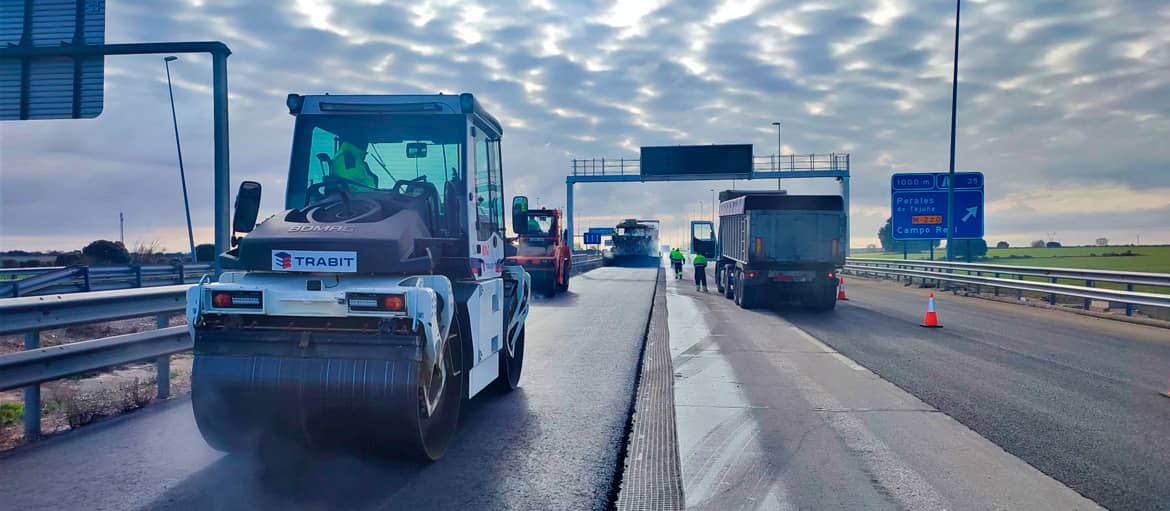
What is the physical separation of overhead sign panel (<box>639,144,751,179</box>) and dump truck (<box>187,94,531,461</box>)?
Result: 37.8 m

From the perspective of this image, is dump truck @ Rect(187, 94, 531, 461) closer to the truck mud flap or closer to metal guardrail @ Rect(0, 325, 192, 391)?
the truck mud flap

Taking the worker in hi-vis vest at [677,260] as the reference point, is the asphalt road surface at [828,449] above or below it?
below

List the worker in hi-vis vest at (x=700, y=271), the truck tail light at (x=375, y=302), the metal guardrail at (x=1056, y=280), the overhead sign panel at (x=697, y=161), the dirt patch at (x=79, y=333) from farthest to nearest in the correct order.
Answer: the overhead sign panel at (x=697, y=161)
the worker in hi-vis vest at (x=700, y=271)
the metal guardrail at (x=1056, y=280)
the dirt patch at (x=79, y=333)
the truck tail light at (x=375, y=302)

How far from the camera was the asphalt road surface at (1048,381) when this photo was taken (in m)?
5.83

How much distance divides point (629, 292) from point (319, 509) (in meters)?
22.2

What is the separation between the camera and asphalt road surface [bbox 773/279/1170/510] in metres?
5.83

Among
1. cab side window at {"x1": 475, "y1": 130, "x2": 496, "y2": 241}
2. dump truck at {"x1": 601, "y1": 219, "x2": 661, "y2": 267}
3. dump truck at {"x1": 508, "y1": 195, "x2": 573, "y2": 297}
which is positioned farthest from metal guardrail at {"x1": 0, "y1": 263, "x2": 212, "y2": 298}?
dump truck at {"x1": 601, "y1": 219, "x2": 661, "y2": 267}

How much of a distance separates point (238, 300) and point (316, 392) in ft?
2.65

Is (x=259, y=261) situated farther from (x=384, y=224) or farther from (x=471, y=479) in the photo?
(x=471, y=479)

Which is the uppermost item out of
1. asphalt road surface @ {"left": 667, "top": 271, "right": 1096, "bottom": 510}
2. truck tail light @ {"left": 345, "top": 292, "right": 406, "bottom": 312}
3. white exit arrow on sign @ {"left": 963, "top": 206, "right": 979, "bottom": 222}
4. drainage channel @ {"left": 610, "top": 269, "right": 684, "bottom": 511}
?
white exit arrow on sign @ {"left": 963, "top": 206, "right": 979, "bottom": 222}

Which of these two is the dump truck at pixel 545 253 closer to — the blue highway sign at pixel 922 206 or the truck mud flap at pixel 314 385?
the blue highway sign at pixel 922 206

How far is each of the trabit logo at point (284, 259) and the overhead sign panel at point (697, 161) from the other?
39148 millimetres

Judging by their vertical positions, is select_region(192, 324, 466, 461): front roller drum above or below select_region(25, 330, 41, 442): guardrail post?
above

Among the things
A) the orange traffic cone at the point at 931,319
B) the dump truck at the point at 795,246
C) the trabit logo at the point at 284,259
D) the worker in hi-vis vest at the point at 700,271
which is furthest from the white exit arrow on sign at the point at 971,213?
the trabit logo at the point at 284,259
